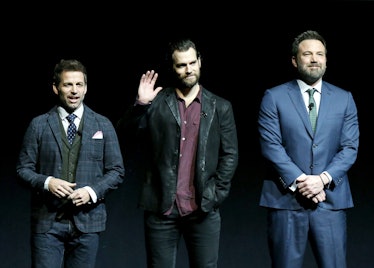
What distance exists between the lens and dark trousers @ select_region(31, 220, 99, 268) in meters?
Answer: 4.02

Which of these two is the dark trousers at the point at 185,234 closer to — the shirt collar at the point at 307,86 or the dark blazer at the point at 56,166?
the dark blazer at the point at 56,166

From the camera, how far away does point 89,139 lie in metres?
4.11

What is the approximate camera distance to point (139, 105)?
4105mm

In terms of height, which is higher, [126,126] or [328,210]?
[126,126]

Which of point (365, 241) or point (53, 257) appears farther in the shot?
point (365, 241)

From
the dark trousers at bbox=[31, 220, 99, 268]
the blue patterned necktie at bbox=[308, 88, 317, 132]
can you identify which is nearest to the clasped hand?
the dark trousers at bbox=[31, 220, 99, 268]

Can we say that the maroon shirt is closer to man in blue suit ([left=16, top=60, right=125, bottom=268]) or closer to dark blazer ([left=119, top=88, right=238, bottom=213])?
dark blazer ([left=119, top=88, right=238, bottom=213])

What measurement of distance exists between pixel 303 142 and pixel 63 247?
1.29 m

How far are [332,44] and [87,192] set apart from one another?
80.5 inches

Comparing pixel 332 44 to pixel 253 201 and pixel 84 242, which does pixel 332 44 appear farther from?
pixel 84 242

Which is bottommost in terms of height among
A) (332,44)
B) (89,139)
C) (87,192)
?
(87,192)

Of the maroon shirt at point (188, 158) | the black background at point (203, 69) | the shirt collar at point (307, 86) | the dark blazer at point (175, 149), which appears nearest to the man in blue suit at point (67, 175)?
the dark blazer at point (175, 149)

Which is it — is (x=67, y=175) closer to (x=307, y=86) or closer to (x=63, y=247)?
(x=63, y=247)

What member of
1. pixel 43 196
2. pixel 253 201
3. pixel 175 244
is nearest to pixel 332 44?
pixel 253 201
